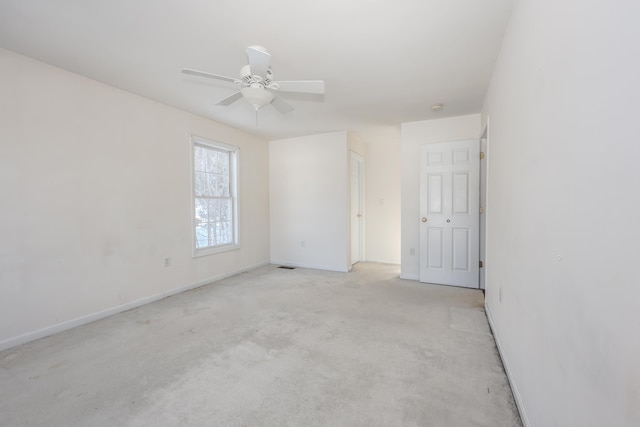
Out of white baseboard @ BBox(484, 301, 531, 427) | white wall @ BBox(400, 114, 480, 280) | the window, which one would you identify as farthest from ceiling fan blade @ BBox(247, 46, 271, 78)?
white wall @ BBox(400, 114, 480, 280)

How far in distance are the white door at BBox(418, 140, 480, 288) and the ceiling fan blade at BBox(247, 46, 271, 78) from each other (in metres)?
2.90

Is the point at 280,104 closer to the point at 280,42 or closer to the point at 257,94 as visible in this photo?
the point at 257,94

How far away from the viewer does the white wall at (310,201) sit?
504cm

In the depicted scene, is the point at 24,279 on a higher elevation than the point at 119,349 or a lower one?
higher

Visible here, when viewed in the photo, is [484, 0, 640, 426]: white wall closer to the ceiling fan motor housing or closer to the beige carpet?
the beige carpet

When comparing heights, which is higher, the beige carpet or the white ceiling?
the white ceiling

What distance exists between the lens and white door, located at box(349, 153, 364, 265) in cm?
544

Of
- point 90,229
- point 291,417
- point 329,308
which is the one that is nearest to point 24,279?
point 90,229

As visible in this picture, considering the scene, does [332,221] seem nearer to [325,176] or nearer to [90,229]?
[325,176]

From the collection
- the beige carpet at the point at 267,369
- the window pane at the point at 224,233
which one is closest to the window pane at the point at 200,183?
the window pane at the point at 224,233

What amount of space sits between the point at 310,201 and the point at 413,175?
1.89 m

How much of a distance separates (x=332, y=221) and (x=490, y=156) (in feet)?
9.26

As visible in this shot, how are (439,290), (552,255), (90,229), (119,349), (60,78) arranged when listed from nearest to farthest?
(552,255)
(119,349)
(60,78)
(90,229)
(439,290)

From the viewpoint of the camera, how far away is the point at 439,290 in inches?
154
